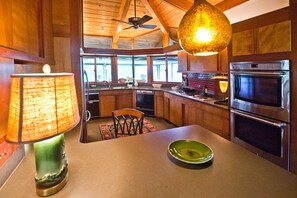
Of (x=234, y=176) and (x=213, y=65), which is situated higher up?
(x=213, y=65)

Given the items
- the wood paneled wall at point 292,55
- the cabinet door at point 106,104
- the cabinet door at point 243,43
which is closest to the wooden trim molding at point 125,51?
the cabinet door at point 106,104

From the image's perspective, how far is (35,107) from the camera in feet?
2.26

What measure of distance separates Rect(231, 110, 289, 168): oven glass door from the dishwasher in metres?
3.08

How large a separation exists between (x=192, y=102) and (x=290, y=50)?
6.69 feet

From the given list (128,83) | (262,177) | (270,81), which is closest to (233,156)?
(262,177)

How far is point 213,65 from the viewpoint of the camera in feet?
11.4

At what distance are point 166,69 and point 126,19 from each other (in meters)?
1.97

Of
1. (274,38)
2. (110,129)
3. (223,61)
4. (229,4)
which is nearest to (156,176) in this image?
(274,38)

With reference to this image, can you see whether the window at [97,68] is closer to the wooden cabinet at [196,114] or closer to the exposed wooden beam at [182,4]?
the wooden cabinet at [196,114]

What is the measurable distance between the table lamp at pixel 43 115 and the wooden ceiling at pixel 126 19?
328 centimetres

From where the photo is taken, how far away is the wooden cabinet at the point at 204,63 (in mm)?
3221

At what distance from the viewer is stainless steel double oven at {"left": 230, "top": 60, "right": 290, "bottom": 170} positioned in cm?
201

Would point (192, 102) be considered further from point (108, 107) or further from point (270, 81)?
point (108, 107)

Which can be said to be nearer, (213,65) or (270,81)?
(270,81)
